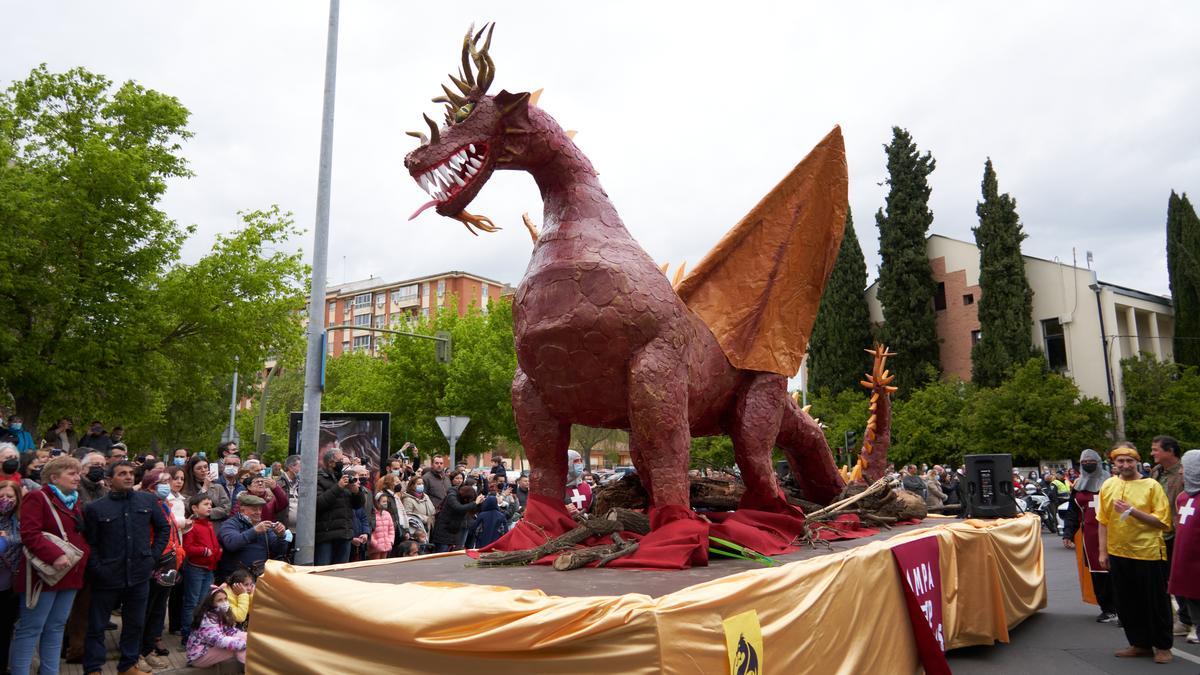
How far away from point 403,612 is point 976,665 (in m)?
3.93

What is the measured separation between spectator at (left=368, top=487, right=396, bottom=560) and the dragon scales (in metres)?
3.78

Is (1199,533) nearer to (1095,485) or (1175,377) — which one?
(1095,485)

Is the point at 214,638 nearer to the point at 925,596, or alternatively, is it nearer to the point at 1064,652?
the point at 925,596

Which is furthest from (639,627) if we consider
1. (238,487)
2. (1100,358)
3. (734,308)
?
(1100,358)

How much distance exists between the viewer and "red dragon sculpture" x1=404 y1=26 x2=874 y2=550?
11.8ft

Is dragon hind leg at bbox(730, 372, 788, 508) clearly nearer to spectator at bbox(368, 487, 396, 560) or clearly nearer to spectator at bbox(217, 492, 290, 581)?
spectator at bbox(217, 492, 290, 581)

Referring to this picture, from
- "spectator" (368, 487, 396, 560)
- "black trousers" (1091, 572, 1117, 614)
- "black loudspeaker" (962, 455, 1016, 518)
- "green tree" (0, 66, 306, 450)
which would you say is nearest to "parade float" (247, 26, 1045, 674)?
"black loudspeaker" (962, 455, 1016, 518)

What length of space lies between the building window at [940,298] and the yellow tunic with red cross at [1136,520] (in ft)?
82.8

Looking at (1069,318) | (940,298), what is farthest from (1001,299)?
(940,298)

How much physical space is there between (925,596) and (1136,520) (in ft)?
6.28

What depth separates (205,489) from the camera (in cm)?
672

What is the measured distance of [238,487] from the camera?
7062 millimetres

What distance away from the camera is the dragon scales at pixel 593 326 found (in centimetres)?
359

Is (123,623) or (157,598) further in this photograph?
(157,598)
